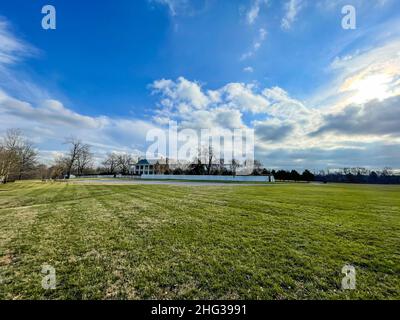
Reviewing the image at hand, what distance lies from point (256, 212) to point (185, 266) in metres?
5.16

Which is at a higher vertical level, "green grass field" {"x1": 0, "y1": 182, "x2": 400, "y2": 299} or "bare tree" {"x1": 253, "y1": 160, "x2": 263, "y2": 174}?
"bare tree" {"x1": 253, "y1": 160, "x2": 263, "y2": 174}

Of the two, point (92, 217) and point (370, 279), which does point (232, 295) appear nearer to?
point (370, 279)

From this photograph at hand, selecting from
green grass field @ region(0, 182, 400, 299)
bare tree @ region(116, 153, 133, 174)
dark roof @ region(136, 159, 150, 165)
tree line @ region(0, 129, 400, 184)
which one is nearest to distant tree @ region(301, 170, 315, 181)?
tree line @ region(0, 129, 400, 184)

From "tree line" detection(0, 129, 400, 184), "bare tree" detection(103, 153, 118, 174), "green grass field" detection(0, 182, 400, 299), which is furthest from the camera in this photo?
"bare tree" detection(103, 153, 118, 174)

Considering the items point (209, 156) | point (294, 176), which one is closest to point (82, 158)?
point (209, 156)

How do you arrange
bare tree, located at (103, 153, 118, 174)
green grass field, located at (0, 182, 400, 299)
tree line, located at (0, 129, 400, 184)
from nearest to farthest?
green grass field, located at (0, 182, 400, 299)
tree line, located at (0, 129, 400, 184)
bare tree, located at (103, 153, 118, 174)

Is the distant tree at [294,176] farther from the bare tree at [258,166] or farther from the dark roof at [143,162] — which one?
the dark roof at [143,162]

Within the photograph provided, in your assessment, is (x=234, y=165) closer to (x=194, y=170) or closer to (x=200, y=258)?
(x=194, y=170)

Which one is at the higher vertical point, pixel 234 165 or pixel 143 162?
pixel 143 162

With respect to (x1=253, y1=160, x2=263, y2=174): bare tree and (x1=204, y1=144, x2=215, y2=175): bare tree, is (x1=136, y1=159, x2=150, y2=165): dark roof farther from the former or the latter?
(x1=253, y1=160, x2=263, y2=174): bare tree

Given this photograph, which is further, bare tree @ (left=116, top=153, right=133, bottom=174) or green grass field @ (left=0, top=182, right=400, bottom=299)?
bare tree @ (left=116, top=153, right=133, bottom=174)

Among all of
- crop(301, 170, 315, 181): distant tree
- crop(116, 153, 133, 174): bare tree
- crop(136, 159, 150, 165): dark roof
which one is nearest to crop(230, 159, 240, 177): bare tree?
crop(301, 170, 315, 181): distant tree

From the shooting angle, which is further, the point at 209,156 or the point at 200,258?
the point at 209,156
